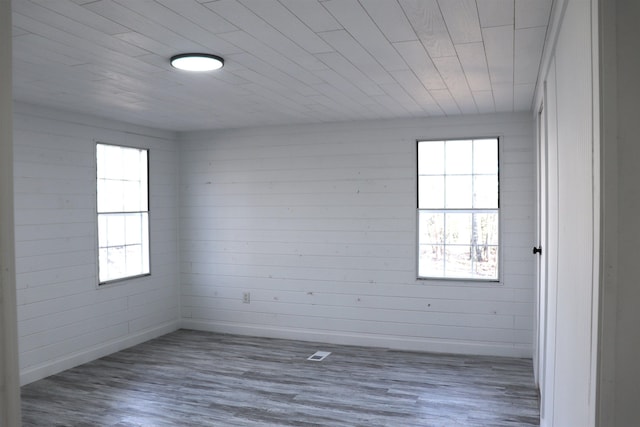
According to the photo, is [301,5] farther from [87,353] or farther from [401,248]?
[87,353]

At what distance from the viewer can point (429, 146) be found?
18.0 feet

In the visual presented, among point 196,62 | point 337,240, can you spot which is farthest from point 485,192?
point 196,62

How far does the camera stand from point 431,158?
549 cm

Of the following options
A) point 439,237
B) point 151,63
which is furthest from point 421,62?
point 439,237

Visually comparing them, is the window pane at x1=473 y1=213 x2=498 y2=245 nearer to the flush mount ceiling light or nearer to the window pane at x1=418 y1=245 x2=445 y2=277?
the window pane at x1=418 y1=245 x2=445 y2=277

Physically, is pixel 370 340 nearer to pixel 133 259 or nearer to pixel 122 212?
pixel 133 259

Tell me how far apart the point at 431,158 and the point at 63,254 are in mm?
3761

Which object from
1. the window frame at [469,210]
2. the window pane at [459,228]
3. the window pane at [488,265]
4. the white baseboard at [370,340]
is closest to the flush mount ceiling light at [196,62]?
the window frame at [469,210]

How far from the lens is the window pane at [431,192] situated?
5453mm

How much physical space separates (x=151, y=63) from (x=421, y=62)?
169 centimetres

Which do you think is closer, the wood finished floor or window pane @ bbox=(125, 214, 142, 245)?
the wood finished floor

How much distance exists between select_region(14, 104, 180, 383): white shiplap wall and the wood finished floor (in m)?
0.25

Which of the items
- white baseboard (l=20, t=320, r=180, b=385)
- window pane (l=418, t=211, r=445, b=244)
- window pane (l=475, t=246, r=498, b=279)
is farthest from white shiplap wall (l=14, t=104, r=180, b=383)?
window pane (l=475, t=246, r=498, b=279)

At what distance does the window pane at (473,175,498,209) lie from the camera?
528 cm
